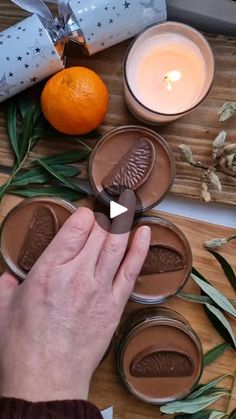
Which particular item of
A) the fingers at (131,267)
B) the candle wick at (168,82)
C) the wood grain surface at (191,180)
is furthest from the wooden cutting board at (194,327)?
the candle wick at (168,82)

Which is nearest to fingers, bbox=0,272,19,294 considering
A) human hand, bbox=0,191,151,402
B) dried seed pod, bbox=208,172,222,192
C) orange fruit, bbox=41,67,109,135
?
human hand, bbox=0,191,151,402

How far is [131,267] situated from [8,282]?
0.20 m

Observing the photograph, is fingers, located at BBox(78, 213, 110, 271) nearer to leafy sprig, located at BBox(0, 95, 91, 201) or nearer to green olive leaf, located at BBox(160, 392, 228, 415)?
leafy sprig, located at BBox(0, 95, 91, 201)

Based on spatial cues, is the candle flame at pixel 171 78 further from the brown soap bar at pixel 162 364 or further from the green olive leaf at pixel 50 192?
the brown soap bar at pixel 162 364

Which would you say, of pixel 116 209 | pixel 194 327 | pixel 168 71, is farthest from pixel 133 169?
pixel 194 327

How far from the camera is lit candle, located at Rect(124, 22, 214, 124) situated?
3.31 ft

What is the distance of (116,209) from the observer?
38.8 inches

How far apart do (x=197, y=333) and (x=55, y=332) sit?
28 centimetres

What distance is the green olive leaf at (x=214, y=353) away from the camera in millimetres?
A: 1038

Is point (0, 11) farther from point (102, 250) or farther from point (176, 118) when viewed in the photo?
point (102, 250)

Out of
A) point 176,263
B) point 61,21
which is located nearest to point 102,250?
point 176,263

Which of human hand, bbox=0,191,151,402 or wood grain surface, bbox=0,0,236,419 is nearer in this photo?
human hand, bbox=0,191,151,402

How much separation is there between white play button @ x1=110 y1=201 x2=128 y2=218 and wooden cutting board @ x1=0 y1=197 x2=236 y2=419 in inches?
2.6

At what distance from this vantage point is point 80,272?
35.7 inches
